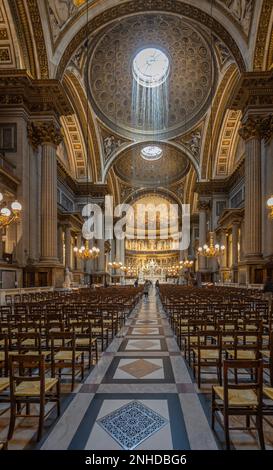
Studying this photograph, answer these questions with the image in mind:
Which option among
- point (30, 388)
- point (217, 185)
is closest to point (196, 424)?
point (30, 388)

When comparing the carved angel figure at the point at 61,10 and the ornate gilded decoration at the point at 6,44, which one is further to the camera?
the carved angel figure at the point at 61,10

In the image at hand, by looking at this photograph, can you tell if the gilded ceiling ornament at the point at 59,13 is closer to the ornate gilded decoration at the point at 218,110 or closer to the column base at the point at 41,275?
the ornate gilded decoration at the point at 218,110

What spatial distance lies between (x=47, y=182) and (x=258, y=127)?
1287 centimetres

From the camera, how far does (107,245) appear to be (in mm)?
48531

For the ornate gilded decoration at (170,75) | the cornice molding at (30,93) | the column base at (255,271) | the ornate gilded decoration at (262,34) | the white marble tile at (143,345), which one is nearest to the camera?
the white marble tile at (143,345)

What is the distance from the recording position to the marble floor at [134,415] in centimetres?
388

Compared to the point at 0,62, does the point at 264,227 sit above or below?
below

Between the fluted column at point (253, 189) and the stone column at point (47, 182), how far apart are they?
11.4 metres

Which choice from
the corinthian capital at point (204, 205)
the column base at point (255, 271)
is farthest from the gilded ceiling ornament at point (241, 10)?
the corinthian capital at point (204, 205)

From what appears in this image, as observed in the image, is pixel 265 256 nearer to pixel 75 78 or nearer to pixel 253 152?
pixel 253 152

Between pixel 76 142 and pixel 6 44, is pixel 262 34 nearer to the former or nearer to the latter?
pixel 6 44

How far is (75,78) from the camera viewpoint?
30953 millimetres
